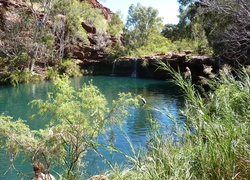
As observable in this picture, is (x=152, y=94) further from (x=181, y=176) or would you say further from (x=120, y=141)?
(x=181, y=176)

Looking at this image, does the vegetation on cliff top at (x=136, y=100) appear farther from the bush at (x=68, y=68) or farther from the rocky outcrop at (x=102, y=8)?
the rocky outcrop at (x=102, y=8)

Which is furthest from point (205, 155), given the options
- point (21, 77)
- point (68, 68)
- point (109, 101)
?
point (68, 68)

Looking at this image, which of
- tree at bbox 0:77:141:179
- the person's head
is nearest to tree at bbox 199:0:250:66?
tree at bbox 0:77:141:179

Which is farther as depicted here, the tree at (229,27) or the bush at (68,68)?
the bush at (68,68)

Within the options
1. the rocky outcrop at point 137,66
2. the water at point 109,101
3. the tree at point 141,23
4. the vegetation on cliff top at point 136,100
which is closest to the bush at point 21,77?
the vegetation on cliff top at point 136,100

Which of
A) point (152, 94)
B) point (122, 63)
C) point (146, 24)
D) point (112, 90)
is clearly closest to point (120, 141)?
point (152, 94)

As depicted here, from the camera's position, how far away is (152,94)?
61.7ft

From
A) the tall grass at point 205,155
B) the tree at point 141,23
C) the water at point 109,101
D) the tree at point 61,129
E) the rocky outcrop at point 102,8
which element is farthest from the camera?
the rocky outcrop at point 102,8

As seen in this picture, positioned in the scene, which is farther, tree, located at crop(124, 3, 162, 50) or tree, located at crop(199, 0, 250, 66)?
tree, located at crop(124, 3, 162, 50)

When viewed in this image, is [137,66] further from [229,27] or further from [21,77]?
[229,27]

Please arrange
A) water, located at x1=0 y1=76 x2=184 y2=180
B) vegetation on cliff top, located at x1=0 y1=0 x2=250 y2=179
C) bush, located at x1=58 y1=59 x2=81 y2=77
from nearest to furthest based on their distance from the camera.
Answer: vegetation on cliff top, located at x1=0 y1=0 x2=250 y2=179, water, located at x1=0 y1=76 x2=184 y2=180, bush, located at x1=58 y1=59 x2=81 y2=77

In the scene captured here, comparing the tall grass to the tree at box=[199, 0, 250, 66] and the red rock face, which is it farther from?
the red rock face

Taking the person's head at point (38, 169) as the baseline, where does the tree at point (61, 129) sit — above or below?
above

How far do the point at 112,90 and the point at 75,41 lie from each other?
42.0 ft
